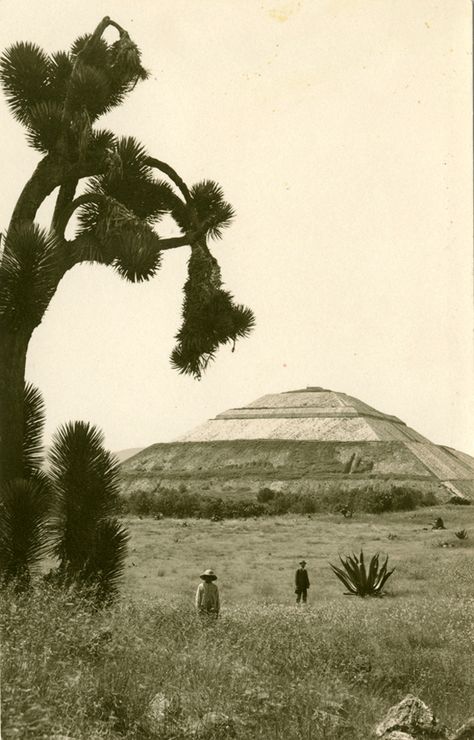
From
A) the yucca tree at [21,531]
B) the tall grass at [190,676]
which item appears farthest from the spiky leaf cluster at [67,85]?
the tall grass at [190,676]

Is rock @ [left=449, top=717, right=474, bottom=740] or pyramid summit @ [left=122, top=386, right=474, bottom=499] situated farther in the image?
pyramid summit @ [left=122, top=386, right=474, bottom=499]

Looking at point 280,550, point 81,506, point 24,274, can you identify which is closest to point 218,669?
point 81,506

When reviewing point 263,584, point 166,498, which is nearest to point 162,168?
point 263,584

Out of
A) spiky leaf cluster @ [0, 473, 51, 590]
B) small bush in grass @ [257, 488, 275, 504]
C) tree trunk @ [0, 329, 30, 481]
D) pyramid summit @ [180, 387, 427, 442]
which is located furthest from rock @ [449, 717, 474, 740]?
pyramid summit @ [180, 387, 427, 442]

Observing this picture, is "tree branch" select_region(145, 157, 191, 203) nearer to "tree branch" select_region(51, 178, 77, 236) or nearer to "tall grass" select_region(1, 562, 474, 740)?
"tree branch" select_region(51, 178, 77, 236)

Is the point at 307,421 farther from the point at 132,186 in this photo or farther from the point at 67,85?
the point at 67,85

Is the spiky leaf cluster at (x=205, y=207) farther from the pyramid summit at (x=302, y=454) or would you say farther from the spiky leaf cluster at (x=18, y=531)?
the pyramid summit at (x=302, y=454)

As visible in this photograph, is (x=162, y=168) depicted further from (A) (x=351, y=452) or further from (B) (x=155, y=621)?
(A) (x=351, y=452)
